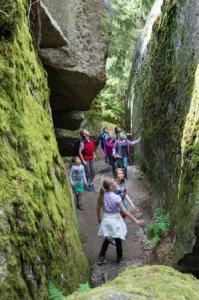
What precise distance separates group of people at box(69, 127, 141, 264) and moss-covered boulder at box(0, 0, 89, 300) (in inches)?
33.0

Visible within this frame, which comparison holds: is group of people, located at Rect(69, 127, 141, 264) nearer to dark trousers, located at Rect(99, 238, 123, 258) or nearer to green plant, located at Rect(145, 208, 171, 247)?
dark trousers, located at Rect(99, 238, 123, 258)

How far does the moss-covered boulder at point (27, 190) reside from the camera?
5352 mm

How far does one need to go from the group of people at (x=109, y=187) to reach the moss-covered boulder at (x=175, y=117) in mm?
1139

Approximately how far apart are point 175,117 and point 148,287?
384 inches

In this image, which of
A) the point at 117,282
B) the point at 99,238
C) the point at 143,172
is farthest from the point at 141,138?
the point at 117,282

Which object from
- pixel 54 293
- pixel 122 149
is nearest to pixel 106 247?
pixel 54 293

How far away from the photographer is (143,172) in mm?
17969

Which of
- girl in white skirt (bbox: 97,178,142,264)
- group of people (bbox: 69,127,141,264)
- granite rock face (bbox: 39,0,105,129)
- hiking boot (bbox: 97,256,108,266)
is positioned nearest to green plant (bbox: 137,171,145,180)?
group of people (bbox: 69,127,141,264)

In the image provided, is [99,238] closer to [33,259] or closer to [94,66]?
[94,66]

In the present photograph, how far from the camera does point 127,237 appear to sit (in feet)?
40.8

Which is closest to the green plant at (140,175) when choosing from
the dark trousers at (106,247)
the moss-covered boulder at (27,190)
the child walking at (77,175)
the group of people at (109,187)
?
the group of people at (109,187)

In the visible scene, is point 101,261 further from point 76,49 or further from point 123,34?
point 123,34

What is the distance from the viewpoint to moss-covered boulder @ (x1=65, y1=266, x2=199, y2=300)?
119 inches

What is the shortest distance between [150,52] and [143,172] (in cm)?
454
